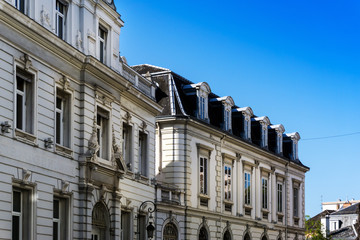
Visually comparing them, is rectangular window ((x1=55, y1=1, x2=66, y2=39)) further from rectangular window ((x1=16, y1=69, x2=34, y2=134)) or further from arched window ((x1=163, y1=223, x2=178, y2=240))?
arched window ((x1=163, y1=223, x2=178, y2=240))

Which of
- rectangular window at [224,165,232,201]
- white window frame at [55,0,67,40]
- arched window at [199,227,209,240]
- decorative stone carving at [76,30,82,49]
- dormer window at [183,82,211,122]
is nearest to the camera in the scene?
white window frame at [55,0,67,40]

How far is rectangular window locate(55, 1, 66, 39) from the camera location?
27.2m

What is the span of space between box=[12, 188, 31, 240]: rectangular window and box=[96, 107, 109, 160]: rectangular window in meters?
5.97

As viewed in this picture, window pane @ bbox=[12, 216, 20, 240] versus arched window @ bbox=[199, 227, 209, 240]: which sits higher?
window pane @ bbox=[12, 216, 20, 240]

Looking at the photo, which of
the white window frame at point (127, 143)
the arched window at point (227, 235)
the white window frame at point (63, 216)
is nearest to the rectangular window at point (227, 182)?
the arched window at point (227, 235)

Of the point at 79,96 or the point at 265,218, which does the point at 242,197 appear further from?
the point at 79,96

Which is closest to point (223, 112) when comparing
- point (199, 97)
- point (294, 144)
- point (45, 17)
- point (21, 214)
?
point (199, 97)

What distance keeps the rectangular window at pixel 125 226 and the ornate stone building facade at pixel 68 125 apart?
0.15 ft

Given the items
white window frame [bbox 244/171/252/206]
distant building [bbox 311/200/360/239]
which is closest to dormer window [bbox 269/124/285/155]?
white window frame [bbox 244/171/252/206]

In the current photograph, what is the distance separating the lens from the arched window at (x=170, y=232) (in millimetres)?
39094

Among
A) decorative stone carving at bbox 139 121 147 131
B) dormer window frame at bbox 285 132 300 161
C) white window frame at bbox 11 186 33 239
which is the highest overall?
dormer window frame at bbox 285 132 300 161

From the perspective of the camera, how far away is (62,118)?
90.2ft

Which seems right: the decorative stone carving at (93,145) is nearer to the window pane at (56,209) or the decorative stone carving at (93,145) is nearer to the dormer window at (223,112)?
the window pane at (56,209)

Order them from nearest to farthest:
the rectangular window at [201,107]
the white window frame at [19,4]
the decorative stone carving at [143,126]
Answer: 1. the white window frame at [19,4]
2. the decorative stone carving at [143,126]
3. the rectangular window at [201,107]
